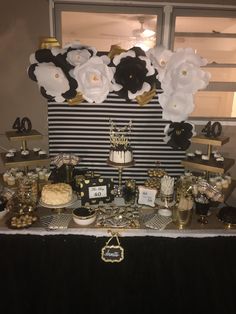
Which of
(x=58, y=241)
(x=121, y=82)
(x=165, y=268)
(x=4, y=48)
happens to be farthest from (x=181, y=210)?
(x=4, y=48)

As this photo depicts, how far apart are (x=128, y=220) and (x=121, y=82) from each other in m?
0.85

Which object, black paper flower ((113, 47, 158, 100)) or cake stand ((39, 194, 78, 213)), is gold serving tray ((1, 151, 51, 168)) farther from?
black paper flower ((113, 47, 158, 100))

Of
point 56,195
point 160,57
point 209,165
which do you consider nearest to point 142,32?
point 160,57

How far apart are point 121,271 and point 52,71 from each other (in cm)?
128

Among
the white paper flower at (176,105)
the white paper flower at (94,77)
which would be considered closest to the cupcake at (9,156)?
the white paper flower at (94,77)

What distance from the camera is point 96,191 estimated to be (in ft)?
6.40

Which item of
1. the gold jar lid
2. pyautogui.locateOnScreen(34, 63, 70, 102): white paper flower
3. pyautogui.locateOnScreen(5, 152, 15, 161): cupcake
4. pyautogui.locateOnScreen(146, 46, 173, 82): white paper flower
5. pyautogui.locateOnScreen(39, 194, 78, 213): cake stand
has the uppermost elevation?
the gold jar lid

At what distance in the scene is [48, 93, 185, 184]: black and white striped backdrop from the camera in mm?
2230

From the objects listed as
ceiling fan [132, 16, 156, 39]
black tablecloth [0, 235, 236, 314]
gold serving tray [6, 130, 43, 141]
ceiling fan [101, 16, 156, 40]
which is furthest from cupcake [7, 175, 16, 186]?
ceiling fan [132, 16, 156, 39]

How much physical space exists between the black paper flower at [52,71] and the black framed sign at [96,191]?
1.98 feet

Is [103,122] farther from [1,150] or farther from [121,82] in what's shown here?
[1,150]

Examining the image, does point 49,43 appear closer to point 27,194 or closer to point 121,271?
point 27,194

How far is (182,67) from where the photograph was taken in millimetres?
1893

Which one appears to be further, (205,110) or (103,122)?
(205,110)
